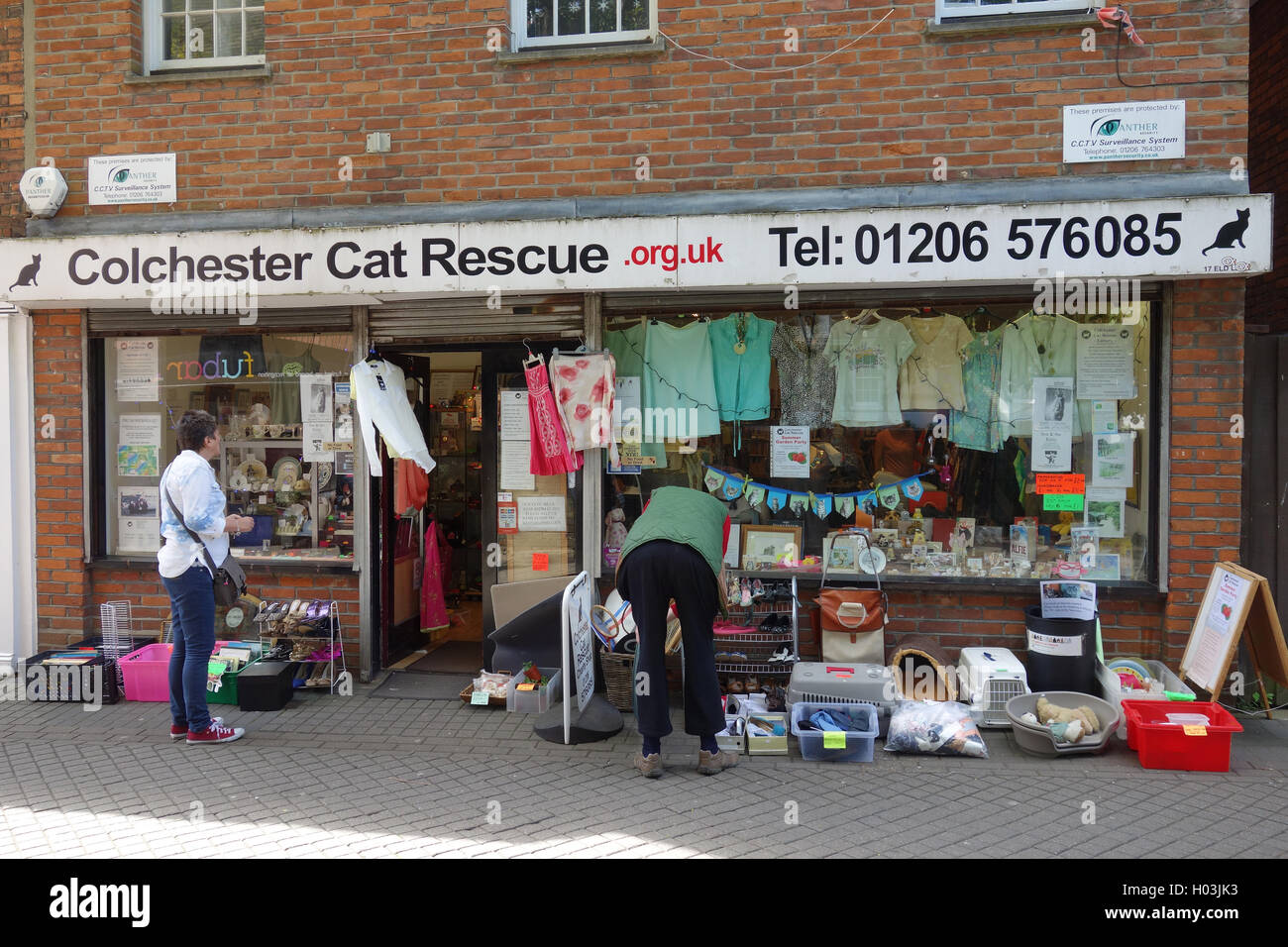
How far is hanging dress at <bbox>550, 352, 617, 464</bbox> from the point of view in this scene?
7008mm

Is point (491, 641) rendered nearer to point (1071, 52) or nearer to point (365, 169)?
point (365, 169)

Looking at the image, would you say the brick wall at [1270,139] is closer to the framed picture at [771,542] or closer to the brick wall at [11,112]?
the framed picture at [771,542]

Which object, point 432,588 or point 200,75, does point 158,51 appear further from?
point 432,588

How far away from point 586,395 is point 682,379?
2.39 feet

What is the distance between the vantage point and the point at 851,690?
6.13 meters

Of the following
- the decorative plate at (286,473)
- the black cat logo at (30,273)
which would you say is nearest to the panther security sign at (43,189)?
the black cat logo at (30,273)

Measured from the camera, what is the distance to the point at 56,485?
25.3 ft

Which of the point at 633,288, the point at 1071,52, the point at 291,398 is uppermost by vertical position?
the point at 1071,52

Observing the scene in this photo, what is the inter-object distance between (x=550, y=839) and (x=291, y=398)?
14.8ft

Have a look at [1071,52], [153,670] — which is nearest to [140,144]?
[153,670]

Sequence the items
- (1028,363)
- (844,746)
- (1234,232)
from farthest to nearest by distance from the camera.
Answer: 1. (1028,363)
2. (1234,232)
3. (844,746)

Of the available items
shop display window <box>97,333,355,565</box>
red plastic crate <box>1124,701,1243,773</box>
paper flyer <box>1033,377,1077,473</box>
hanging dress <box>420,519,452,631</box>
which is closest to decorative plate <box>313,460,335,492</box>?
shop display window <box>97,333,355,565</box>

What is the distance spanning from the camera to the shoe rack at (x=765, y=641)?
21.9ft

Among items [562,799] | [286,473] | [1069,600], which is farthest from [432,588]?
[1069,600]
